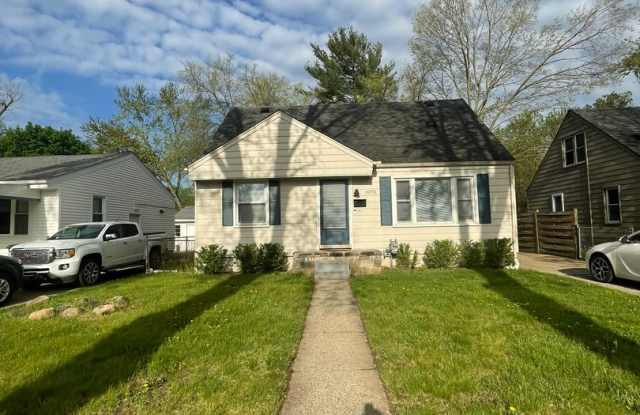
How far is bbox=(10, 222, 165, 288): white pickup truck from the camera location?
8.37 metres

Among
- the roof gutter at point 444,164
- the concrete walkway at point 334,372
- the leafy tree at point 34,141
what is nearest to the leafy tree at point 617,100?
the roof gutter at point 444,164

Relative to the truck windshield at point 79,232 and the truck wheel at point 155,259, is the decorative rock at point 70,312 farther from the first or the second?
the truck wheel at point 155,259

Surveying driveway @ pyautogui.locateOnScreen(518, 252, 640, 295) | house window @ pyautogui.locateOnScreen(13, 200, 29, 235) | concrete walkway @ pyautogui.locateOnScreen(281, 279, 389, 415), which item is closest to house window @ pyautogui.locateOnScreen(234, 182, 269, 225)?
concrete walkway @ pyautogui.locateOnScreen(281, 279, 389, 415)

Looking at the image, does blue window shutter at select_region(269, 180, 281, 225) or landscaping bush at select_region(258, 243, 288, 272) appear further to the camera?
blue window shutter at select_region(269, 180, 281, 225)

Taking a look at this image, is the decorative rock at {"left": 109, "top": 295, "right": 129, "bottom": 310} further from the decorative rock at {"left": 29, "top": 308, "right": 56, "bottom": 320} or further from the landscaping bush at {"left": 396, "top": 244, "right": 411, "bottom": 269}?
the landscaping bush at {"left": 396, "top": 244, "right": 411, "bottom": 269}

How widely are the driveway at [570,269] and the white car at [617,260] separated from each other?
0.26 m

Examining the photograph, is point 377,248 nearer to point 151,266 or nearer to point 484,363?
point 484,363

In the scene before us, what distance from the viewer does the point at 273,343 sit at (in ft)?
13.6

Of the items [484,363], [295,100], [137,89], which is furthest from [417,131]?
[137,89]

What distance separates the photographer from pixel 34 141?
122ft

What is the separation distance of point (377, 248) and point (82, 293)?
8103 mm

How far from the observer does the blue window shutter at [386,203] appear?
10.2 m

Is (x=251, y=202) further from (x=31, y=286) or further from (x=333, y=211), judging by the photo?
(x=31, y=286)

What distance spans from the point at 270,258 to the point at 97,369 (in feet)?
21.0
